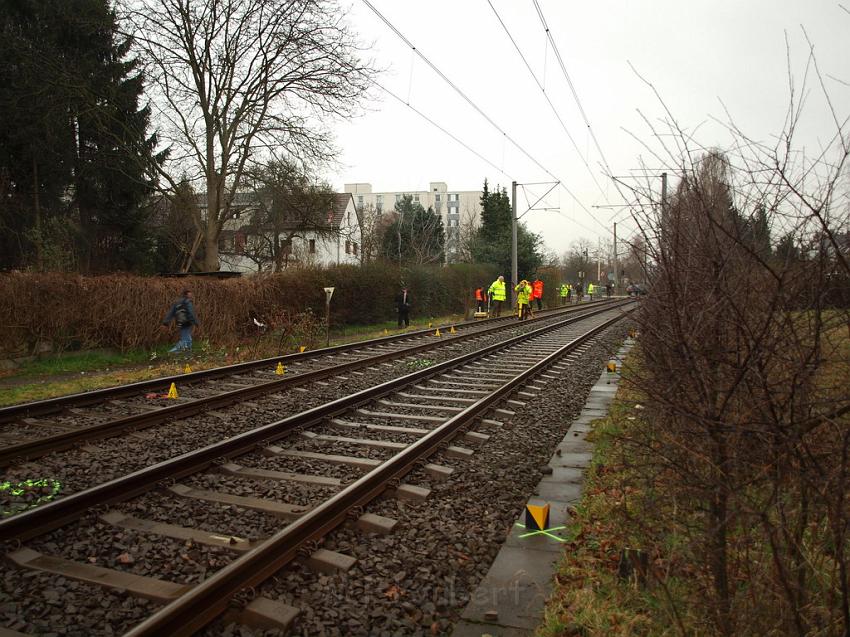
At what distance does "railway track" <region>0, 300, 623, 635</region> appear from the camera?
3.42 m

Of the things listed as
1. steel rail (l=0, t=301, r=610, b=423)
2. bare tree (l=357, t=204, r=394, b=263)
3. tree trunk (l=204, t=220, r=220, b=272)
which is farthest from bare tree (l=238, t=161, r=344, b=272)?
steel rail (l=0, t=301, r=610, b=423)

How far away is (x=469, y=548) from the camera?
13.5ft

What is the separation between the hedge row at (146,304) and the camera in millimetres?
12805

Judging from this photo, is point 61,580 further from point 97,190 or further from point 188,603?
point 97,190

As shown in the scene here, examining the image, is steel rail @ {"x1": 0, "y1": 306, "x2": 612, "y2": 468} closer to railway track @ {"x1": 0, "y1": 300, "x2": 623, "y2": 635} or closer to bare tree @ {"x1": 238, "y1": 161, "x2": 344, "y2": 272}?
railway track @ {"x1": 0, "y1": 300, "x2": 623, "y2": 635}

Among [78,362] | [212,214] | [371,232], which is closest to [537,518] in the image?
[78,362]

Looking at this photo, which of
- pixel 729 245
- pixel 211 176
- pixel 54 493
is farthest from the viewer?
pixel 211 176

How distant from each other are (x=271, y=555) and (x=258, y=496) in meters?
1.31

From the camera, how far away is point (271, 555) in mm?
3627

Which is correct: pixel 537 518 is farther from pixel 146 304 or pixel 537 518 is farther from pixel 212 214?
pixel 212 214

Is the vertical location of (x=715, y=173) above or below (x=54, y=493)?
above

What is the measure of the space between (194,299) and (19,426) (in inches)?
356

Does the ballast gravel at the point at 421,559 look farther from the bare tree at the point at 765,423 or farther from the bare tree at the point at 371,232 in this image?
the bare tree at the point at 371,232

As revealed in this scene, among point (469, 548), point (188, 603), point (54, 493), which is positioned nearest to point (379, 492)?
point (469, 548)
